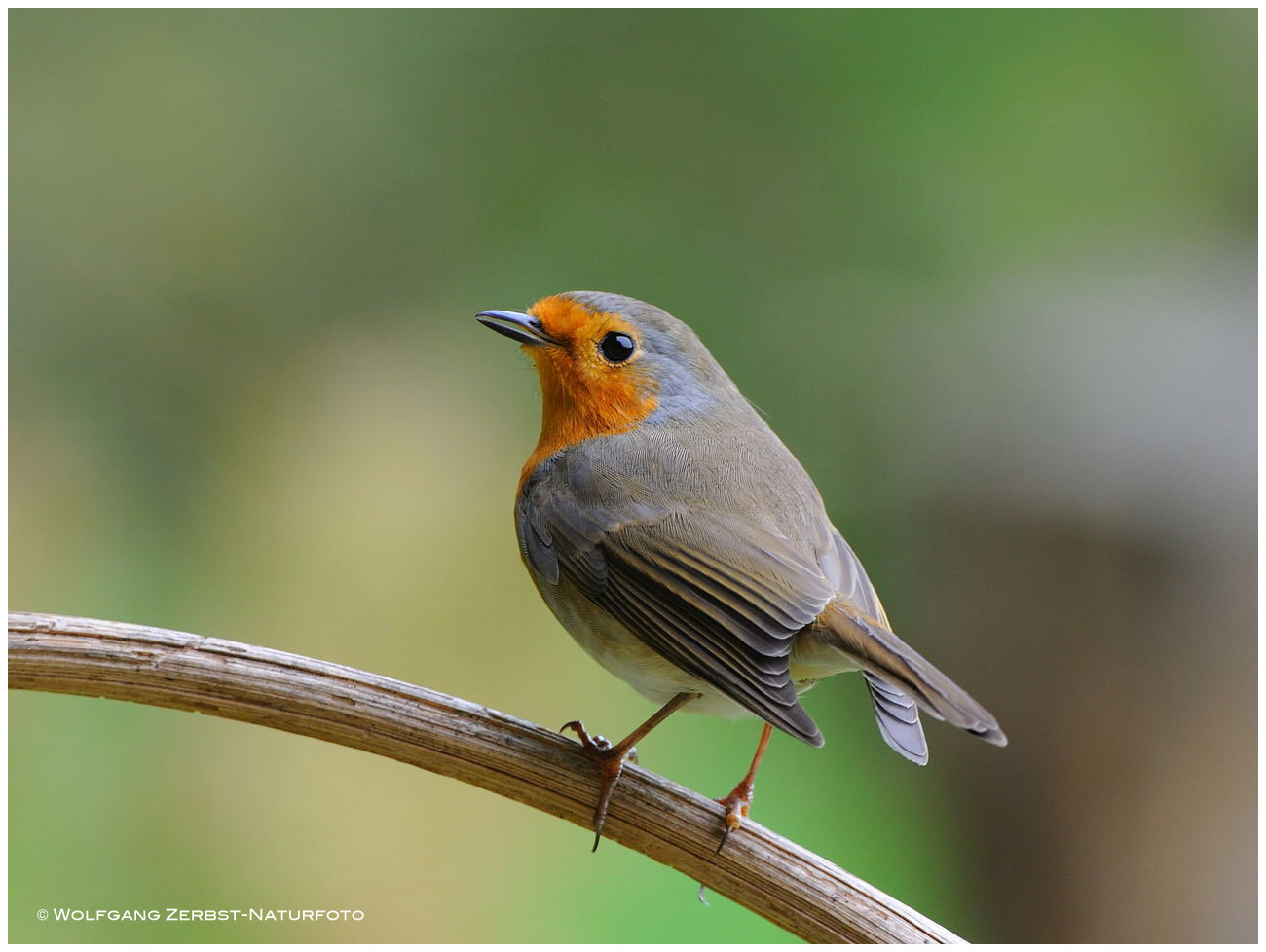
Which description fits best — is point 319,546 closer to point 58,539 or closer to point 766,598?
point 58,539

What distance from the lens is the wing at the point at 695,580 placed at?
77.9 inches

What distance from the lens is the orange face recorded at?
2.46 m

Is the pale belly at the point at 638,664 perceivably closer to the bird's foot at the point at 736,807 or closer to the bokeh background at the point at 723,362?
the bird's foot at the point at 736,807

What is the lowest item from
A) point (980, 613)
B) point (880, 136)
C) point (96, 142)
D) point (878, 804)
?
point (878, 804)

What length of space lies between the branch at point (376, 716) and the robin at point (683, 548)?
0.11m

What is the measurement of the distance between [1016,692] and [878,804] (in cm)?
66

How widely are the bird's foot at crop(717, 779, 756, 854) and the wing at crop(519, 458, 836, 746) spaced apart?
27 cm

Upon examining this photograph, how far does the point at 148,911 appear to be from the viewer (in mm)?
2816

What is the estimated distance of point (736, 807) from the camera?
2.15 m

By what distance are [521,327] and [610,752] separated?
90 centimetres

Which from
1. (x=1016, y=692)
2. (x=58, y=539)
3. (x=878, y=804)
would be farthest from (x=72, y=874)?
(x=1016, y=692)

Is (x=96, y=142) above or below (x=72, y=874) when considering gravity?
above

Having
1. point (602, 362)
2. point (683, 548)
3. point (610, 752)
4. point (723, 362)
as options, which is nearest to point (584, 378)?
point (602, 362)

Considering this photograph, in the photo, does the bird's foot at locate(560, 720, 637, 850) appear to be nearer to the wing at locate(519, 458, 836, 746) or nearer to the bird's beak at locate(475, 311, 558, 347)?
the wing at locate(519, 458, 836, 746)
